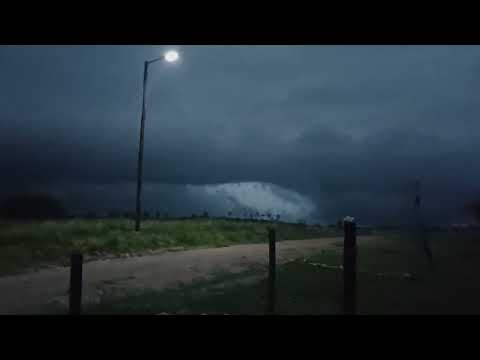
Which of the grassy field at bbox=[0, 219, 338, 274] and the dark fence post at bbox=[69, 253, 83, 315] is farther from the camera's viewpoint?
the grassy field at bbox=[0, 219, 338, 274]

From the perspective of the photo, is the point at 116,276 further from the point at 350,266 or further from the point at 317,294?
the point at 350,266

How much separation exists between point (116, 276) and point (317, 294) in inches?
222

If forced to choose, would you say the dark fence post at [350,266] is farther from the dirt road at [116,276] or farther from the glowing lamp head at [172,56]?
the glowing lamp head at [172,56]

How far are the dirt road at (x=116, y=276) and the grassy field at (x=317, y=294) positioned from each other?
2.69 ft

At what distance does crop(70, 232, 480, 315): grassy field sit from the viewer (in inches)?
323

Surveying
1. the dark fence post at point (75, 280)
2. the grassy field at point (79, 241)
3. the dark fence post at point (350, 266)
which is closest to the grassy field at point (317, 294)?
the dark fence post at point (75, 280)

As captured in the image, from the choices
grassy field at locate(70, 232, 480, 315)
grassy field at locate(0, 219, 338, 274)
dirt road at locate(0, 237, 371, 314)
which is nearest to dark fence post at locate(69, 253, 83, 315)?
grassy field at locate(70, 232, 480, 315)

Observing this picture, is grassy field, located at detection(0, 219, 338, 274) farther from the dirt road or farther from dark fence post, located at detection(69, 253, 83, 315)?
dark fence post, located at detection(69, 253, 83, 315)

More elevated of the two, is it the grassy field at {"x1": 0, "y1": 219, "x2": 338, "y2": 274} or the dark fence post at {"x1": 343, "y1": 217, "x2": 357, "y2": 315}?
the dark fence post at {"x1": 343, "y1": 217, "x2": 357, "y2": 315}

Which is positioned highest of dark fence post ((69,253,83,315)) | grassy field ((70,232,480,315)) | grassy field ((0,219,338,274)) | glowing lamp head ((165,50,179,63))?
glowing lamp head ((165,50,179,63))

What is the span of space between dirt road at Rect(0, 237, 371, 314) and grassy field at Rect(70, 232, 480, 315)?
82cm
